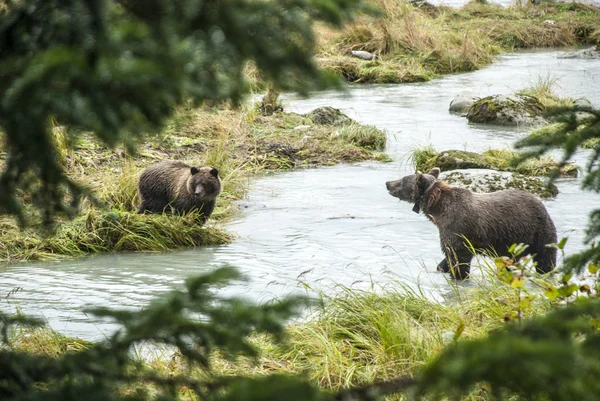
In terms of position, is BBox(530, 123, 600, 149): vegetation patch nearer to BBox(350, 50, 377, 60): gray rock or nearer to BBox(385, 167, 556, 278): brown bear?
BBox(385, 167, 556, 278): brown bear

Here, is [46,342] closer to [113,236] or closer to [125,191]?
[113,236]

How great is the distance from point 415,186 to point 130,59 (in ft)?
19.7

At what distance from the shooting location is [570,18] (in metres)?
30.1

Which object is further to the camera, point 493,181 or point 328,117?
point 328,117

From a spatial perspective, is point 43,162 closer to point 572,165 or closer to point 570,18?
point 572,165

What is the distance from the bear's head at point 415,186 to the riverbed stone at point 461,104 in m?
8.41

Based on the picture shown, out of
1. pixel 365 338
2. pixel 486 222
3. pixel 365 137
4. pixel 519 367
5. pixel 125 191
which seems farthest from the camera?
pixel 365 137

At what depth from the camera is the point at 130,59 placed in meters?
1.47

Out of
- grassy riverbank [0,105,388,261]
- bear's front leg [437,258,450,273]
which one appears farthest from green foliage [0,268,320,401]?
bear's front leg [437,258,450,273]

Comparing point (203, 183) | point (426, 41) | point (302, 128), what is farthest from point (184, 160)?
point (426, 41)

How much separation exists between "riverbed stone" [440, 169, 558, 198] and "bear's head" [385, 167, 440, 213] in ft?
6.20

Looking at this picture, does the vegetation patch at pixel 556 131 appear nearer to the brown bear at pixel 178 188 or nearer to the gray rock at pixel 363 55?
the brown bear at pixel 178 188

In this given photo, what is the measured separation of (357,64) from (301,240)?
43.1ft

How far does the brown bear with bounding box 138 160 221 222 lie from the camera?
8281 mm
